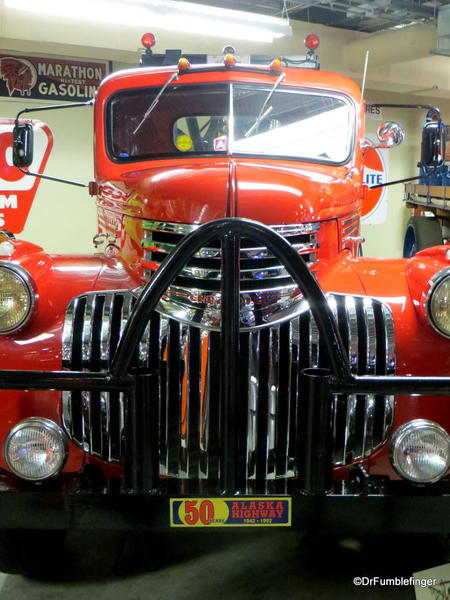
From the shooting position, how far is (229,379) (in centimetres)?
190

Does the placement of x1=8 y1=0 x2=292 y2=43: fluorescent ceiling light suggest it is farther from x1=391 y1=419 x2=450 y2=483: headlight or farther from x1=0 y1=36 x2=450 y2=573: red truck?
x1=391 y1=419 x2=450 y2=483: headlight

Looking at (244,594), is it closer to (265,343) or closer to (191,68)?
(265,343)

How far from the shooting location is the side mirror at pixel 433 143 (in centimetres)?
353

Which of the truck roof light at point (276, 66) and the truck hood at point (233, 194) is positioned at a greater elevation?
the truck roof light at point (276, 66)

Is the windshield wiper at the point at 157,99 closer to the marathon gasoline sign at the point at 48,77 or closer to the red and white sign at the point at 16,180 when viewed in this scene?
the marathon gasoline sign at the point at 48,77

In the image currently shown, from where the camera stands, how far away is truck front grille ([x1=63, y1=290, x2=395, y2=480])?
2.13 meters

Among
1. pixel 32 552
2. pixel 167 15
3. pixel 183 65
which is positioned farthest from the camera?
pixel 167 15

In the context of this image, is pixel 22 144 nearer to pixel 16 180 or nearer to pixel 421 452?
pixel 421 452

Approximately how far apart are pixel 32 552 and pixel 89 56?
6.46 meters

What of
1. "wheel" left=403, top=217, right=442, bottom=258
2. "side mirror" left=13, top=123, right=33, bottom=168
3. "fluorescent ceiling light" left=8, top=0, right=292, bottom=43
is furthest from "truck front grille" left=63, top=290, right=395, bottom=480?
"wheel" left=403, top=217, right=442, bottom=258

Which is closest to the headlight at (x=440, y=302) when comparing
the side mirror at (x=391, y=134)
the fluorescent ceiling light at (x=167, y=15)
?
the side mirror at (x=391, y=134)

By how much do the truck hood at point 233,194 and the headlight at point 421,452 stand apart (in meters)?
0.90

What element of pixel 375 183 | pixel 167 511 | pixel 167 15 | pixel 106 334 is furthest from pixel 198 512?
pixel 375 183

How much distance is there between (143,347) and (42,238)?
21.5 ft
